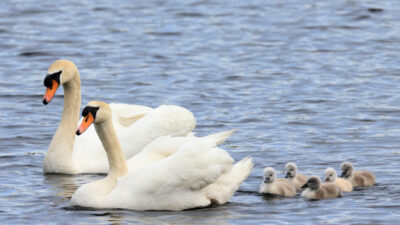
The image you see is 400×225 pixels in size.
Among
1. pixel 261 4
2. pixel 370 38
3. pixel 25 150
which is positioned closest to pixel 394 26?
pixel 370 38

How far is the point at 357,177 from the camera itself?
38.1ft

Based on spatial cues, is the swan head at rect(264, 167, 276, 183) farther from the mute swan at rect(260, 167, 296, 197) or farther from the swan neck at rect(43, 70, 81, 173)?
the swan neck at rect(43, 70, 81, 173)

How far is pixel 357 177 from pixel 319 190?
72 cm

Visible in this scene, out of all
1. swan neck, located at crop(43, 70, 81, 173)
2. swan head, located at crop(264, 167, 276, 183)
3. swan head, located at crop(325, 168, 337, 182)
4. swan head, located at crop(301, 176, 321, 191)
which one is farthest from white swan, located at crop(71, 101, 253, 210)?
swan neck, located at crop(43, 70, 81, 173)

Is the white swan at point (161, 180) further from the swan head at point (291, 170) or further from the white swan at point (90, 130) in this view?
the white swan at point (90, 130)

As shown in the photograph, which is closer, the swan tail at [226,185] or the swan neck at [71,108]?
the swan tail at [226,185]

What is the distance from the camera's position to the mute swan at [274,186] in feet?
37.0

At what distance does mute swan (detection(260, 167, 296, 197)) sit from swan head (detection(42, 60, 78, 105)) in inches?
111

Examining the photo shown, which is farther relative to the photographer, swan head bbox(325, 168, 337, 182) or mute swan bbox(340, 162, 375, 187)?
mute swan bbox(340, 162, 375, 187)

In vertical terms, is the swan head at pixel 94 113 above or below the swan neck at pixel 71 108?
above

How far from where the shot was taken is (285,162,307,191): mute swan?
38.2ft

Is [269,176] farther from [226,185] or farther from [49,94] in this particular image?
[49,94]

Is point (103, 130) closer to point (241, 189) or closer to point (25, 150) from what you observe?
point (241, 189)

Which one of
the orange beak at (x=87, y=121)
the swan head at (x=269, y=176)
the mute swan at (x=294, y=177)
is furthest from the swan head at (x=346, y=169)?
the orange beak at (x=87, y=121)
